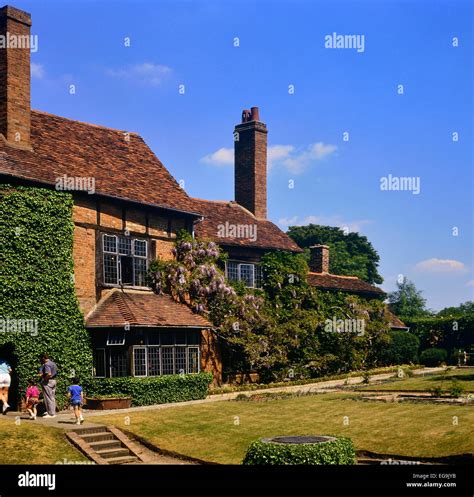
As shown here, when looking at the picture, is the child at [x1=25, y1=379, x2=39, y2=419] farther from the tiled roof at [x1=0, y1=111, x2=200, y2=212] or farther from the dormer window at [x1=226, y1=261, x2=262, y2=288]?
the dormer window at [x1=226, y1=261, x2=262, y2=288]

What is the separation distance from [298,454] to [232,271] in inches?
884

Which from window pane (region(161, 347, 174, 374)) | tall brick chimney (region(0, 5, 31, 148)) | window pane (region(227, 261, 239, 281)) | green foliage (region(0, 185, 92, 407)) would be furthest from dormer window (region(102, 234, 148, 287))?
window pane (region(227, 261, 239, 281))

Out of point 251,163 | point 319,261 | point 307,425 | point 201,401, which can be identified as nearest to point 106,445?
point 307,425

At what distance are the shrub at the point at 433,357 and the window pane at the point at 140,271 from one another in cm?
1847

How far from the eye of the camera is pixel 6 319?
26.0m

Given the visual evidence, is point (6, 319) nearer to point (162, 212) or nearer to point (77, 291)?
point (77, 291)

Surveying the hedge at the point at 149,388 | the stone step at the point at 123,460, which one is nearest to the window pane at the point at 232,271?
the hedge at the point at 149,388

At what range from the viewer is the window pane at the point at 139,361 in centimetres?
2970

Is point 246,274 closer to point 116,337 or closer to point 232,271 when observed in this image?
point 232,271

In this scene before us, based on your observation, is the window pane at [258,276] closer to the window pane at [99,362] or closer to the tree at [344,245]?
the window pane at [99,362]

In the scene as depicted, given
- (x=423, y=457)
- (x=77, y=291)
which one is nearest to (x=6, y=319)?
(x=77, y=291)

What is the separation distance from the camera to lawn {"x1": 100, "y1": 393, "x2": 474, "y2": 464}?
A: 2002 centimetres

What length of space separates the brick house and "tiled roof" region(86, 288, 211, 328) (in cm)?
4

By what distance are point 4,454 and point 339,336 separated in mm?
23599
